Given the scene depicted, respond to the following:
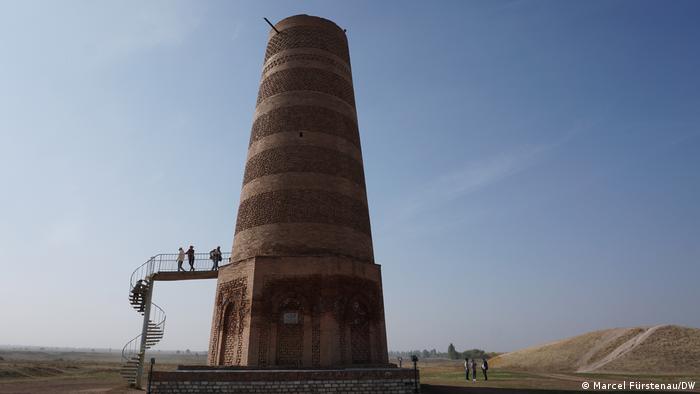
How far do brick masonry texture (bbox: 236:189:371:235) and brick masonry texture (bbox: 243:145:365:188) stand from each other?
2.90 feet

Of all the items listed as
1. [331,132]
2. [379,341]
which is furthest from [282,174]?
[379,341]

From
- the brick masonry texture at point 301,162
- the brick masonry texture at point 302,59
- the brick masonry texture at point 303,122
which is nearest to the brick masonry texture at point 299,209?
the brick masonry texture at point 301,162

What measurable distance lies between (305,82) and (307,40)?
7.09 feet

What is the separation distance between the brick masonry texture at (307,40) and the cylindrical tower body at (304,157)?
0.04m

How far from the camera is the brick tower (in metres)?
14.0

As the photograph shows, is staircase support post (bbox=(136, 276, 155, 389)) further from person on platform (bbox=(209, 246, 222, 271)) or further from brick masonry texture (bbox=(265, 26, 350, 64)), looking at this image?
brick masonry texture (bbox=(265, 26, 350, 64))

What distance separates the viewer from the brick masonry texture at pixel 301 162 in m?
16.3

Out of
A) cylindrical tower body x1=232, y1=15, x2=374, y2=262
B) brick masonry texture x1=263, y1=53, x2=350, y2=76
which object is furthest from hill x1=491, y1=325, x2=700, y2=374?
brick masonry texture x1=263, y1=53, x2=350, y2=76

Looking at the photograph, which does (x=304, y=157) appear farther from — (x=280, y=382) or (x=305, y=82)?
(x=280, y=382)

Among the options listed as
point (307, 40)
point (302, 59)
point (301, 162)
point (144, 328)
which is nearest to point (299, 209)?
point (301, 162)

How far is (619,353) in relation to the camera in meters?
32.0

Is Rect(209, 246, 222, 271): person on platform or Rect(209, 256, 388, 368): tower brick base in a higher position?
Rect(209, 246, 222, 271): person on platform

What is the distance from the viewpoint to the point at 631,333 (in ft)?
118

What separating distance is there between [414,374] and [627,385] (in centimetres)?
986
